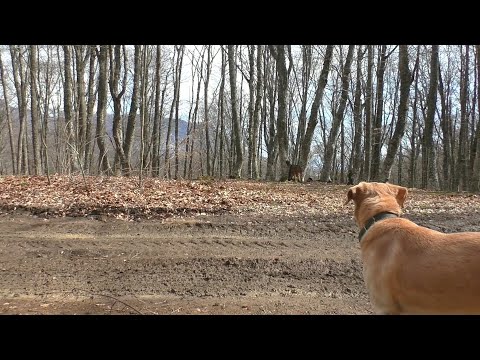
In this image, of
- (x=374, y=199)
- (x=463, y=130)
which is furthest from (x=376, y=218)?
(x=463, y=130)

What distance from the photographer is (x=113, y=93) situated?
72.3ft

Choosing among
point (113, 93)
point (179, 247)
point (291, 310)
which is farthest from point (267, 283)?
point (113, 93)

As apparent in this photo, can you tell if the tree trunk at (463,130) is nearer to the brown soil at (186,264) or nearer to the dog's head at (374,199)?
the brown soil at (186,264)

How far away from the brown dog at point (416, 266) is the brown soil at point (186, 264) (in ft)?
6.61

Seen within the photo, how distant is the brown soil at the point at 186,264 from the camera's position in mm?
5621

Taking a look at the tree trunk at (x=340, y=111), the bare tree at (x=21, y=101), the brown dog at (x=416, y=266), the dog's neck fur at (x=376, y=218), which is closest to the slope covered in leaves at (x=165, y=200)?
the dog's neck fur at (x=376, y=218)

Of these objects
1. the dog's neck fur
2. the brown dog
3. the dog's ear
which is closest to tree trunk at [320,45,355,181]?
the dog's ear

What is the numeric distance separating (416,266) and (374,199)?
1.06 m

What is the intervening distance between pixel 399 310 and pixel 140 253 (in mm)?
5072

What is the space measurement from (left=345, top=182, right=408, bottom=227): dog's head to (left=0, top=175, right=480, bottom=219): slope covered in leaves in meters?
5.55

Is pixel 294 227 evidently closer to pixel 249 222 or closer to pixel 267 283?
pixel 249 222

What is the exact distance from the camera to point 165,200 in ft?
35.2

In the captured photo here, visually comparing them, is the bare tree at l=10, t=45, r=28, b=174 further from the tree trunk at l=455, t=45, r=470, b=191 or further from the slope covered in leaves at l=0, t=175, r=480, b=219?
the tree trunk at l=455, t=45, r=470, b=191

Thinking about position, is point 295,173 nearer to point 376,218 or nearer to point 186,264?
point 186,264
